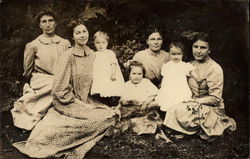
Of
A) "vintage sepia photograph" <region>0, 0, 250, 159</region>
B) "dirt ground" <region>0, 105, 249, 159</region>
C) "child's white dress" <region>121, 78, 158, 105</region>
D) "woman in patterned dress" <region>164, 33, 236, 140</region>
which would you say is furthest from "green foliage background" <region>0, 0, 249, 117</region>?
"dirt ground" <region>0, 105, 249, 159</region>

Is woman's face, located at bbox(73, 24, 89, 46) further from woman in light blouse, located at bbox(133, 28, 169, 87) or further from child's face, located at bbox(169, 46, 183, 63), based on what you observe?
child's face, located at bbox(169, 46, 183, 63)

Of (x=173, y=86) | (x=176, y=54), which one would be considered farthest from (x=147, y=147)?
(x=176, y=54)

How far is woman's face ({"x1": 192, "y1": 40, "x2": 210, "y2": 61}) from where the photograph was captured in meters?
6.39

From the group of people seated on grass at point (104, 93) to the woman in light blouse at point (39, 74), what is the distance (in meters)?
0.01

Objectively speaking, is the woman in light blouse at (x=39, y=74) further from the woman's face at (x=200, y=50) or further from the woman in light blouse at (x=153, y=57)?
the woman's face at (x=200, y=50)

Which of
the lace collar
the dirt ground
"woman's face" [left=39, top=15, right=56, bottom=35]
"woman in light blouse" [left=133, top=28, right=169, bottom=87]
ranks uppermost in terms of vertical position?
"woman's face" [left=39, top=15, right=56, bottom=35]

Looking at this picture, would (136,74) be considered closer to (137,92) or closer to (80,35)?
(137,92)

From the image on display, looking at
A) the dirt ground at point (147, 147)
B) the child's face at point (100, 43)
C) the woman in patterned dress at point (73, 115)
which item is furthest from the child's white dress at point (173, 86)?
the child's face at point (100, 43)

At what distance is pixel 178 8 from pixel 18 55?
231 centimetres

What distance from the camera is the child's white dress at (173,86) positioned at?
20.6 ft

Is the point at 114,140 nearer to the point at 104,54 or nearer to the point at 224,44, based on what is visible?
the point at 104,54

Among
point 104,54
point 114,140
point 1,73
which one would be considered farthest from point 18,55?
point 114,140

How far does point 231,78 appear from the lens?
6.52m

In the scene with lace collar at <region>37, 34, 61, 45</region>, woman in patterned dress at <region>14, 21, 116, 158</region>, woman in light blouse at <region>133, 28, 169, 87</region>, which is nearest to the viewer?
woman in patterned dress at <region>14, 21, 116, 158</region>
